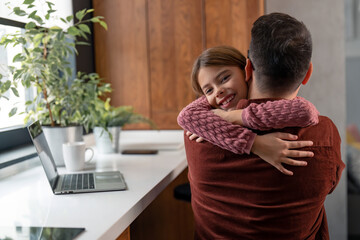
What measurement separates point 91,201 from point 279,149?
60 cm

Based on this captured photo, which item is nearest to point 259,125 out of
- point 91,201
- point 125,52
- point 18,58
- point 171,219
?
point 91,201

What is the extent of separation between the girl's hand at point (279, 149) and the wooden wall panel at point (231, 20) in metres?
1.58

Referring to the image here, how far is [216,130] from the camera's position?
103cm

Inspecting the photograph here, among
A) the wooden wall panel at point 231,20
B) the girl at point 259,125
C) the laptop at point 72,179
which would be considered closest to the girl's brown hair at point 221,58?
the girl at point 259,125

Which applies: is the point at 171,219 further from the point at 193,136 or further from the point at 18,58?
the point at 193,136

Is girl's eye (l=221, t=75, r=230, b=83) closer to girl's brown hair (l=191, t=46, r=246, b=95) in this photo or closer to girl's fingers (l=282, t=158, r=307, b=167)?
girl's brown hair (l=191, t=46, r=246, b=95)

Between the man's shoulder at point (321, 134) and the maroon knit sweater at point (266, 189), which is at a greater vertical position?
the man's shoulder at point (321, 134)

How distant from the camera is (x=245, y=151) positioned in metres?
0.98

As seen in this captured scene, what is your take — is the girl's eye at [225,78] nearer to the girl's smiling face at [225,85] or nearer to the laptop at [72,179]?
the girl's smiling face at [225,85]

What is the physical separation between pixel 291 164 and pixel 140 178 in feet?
2.31

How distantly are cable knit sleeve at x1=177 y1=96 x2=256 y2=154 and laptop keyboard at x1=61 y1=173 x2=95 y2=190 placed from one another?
448 millimetres

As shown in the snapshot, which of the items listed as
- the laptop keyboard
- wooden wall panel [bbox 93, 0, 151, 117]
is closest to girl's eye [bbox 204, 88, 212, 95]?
the laptop keyboard

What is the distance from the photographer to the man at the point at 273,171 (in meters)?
0.98

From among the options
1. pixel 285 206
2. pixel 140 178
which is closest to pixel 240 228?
pixel 285 206
